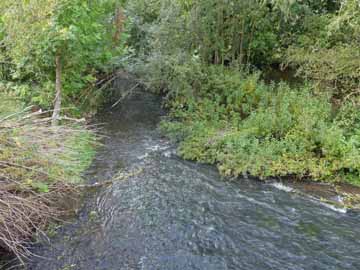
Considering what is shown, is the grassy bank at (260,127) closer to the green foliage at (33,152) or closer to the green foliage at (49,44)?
the green foliage at (49,44)

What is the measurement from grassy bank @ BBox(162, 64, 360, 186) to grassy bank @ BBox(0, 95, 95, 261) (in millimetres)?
2922

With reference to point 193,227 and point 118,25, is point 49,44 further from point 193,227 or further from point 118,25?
point 193,227

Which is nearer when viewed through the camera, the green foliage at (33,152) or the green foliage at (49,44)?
the green foliage at (33,152)

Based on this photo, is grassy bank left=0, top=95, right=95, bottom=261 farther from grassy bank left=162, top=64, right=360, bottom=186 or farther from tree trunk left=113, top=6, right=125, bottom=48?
tree trunk left=113, top=6, right=125, bottom=48

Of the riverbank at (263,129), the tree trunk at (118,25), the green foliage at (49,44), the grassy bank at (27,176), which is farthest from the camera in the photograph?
the tree trunk at (118,25)

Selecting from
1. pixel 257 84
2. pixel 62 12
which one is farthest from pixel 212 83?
pixel 62 12

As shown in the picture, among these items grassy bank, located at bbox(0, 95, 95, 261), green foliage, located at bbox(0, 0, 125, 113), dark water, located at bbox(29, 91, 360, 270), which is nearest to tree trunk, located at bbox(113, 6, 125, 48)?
green foliage, located at bbox(0, 0, 125, 113)

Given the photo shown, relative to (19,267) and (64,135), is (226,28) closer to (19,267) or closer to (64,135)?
(64,135)

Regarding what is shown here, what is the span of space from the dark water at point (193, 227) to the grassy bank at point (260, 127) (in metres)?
0.51

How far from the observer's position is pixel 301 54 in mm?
8961

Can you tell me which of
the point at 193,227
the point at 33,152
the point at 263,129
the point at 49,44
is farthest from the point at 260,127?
the point at 33,152

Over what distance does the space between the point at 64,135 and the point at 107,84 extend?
6000mm

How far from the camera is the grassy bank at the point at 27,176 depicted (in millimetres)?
4094

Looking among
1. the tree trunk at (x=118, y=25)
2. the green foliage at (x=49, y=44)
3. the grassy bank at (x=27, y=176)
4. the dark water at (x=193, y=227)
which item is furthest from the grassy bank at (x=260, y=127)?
the grassy bank at (x=27, y=176)
